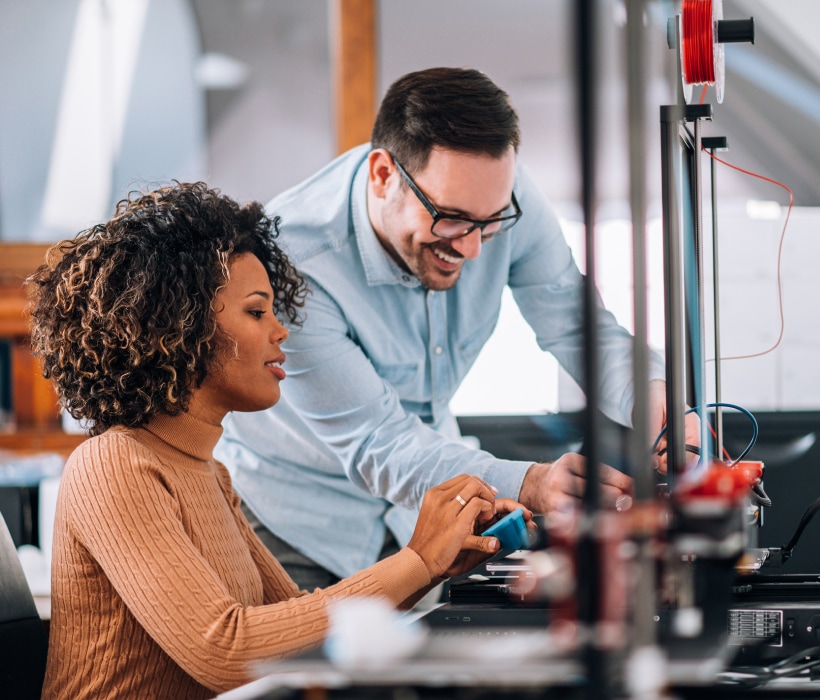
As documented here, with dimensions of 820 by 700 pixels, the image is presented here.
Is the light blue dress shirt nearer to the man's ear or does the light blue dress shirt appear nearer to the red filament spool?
the man's ear

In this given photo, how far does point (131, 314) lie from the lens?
1.25m

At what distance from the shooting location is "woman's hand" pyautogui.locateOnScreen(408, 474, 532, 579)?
48.1 inches

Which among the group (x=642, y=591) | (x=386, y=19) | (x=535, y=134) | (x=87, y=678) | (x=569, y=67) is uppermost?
(x=386, y=19)

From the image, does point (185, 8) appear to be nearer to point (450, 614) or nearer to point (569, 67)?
point (450, 614)

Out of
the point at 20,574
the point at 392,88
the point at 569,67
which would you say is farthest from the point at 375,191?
the point at 569,67

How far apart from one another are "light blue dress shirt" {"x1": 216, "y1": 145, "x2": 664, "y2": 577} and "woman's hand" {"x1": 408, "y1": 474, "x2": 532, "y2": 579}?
19 centimetres

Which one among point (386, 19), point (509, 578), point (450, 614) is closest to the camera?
point (450, 614)

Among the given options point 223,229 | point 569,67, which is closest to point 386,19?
point 223,229

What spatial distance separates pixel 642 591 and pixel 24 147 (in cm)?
338

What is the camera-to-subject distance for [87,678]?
1123mm

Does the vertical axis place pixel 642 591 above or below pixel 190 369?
below

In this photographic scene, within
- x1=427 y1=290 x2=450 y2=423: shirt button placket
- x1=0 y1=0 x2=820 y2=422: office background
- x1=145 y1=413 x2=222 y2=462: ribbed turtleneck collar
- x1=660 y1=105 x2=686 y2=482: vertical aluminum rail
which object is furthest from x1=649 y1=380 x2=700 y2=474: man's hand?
x1=0 y1=0 x2=820 y2=422: office background

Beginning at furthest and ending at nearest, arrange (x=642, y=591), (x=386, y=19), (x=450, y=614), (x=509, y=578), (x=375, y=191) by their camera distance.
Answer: (x=386, y=19) → (x=375, y=191) → (x=509, y=578) → (x=450, y=614) → (x=642, y=591)

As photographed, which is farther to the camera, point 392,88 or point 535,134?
point 535,134
